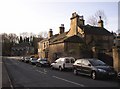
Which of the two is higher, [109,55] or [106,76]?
[109,55]

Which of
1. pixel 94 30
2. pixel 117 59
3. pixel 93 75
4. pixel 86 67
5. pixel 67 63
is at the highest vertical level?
pixel 94 30

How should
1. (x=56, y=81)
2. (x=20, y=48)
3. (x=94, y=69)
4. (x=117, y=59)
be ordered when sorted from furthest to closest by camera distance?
1. (x=20, y=48)
2. (x=117, y=59)
3. (x=94, y=69)
4. (x=56, y=81)

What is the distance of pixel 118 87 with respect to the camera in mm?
14094

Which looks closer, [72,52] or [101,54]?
[101,54]

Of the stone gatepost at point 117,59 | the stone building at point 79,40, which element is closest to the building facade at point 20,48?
the stone building at point 79,40

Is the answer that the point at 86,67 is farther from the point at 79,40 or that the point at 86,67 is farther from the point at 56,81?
the point at 79,40

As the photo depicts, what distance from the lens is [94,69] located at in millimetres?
18906

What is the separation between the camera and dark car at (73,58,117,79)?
1831 centimetres

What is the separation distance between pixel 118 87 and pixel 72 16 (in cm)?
3780

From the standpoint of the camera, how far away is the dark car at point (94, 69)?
60.1 ft

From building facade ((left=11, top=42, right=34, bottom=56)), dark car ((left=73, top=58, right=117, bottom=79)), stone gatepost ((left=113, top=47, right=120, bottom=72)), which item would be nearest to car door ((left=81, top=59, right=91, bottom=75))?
dark car ((left=73, top=58, right=117, bottom=79))

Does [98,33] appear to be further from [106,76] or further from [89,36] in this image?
[106,76]

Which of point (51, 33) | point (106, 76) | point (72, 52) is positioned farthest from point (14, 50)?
point (106, 76)

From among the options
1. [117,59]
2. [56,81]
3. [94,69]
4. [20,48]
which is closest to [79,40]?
[117,59]
